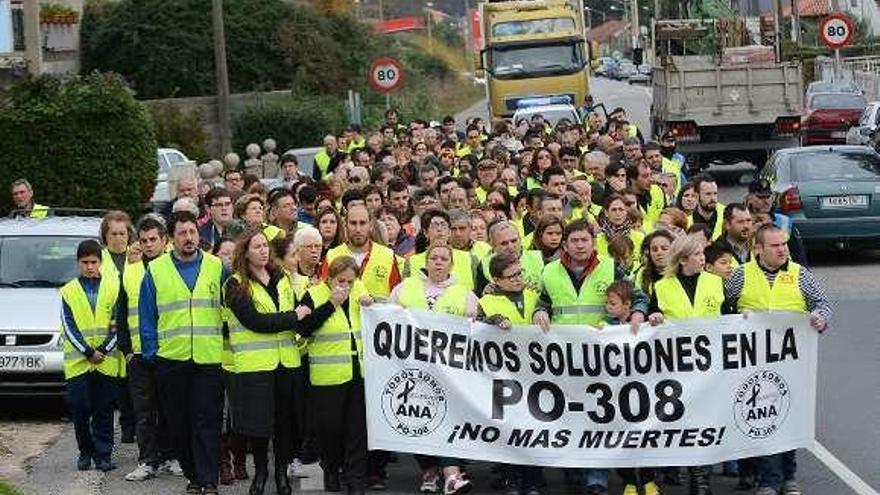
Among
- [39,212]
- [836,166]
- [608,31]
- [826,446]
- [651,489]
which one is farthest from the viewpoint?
[608,31]

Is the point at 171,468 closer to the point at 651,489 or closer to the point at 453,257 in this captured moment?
the point at 453,257

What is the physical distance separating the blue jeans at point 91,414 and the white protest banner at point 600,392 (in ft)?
7.75

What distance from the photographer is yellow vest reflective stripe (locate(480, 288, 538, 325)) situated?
39.2 feet

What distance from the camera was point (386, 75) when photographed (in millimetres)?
33562

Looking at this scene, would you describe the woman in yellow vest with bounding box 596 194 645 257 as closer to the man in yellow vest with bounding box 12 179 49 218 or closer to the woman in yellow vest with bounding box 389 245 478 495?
the woman in yellow vest with bounding box 389 245 478 495

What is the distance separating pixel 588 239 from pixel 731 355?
3.40 ft

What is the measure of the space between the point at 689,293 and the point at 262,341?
2454mm

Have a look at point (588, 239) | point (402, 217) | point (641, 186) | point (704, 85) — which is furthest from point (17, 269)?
point (704, 85)

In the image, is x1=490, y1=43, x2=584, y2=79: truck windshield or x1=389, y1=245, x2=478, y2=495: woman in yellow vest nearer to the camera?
x1=389, y1=245, x2=478, y2=495: woman in yellow vest

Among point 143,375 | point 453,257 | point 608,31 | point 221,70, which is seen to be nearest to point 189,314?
point 143,375

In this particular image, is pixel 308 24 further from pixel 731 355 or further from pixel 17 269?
pixel 731 355

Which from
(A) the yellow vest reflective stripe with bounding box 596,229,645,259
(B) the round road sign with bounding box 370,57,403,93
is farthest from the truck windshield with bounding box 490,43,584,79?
(A) the yellow vest reflective stripe with bounding box 596,229,645,259

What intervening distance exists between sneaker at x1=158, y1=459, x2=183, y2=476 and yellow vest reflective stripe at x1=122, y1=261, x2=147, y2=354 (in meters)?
0.85

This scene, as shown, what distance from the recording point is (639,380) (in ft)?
38.4
